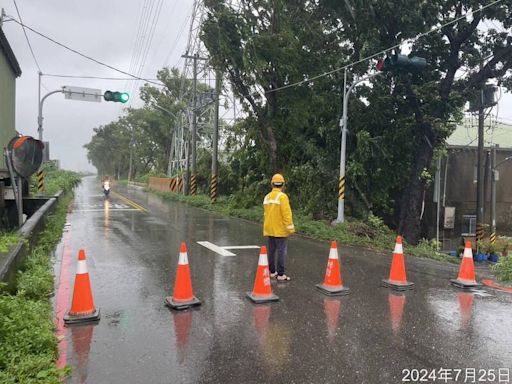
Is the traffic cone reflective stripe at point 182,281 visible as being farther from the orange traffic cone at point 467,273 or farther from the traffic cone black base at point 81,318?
the orange traffic cone at point 467,273

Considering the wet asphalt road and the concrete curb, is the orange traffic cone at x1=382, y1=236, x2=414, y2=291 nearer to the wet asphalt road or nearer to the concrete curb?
the wet asphalt road

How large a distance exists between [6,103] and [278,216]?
33.3 ft

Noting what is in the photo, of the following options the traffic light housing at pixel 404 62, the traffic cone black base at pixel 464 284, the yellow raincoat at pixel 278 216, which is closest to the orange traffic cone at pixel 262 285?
the yellow raincoat at pixel 278 216

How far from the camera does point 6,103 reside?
1308 cm

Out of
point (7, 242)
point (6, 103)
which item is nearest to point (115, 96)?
point (6, 103)

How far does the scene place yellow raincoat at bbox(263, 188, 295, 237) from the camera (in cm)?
729

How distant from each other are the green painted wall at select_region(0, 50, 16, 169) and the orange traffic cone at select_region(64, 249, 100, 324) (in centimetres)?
827

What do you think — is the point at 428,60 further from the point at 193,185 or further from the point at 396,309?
the point at 193,185

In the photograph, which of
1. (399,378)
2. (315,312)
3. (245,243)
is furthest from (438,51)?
(399,378)

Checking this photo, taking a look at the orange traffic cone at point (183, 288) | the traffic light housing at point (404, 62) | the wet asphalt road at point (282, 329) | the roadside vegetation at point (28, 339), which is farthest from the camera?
the traffic light housing at point (404, 62)

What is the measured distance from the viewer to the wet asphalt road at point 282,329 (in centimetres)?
412

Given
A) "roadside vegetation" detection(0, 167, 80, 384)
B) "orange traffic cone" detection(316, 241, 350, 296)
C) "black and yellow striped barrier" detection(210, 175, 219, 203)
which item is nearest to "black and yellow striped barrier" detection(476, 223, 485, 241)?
"black and yellow striped barrier" detection(210, 175, 219, 203)

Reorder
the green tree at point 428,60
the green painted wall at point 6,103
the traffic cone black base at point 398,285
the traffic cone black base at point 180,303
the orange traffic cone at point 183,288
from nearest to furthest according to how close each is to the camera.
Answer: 1. the traffic cone black base at point 180,303
2. the orange traffic cone at point 183,288
3. the traffic cone black base at point 398,285
4. the green painted wall at point 6,103
5. the green tree at point 428,60

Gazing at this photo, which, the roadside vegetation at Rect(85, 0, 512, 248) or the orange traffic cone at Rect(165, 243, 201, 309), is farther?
the roadside vegetation at Rect(85, 0, 512, 248)
